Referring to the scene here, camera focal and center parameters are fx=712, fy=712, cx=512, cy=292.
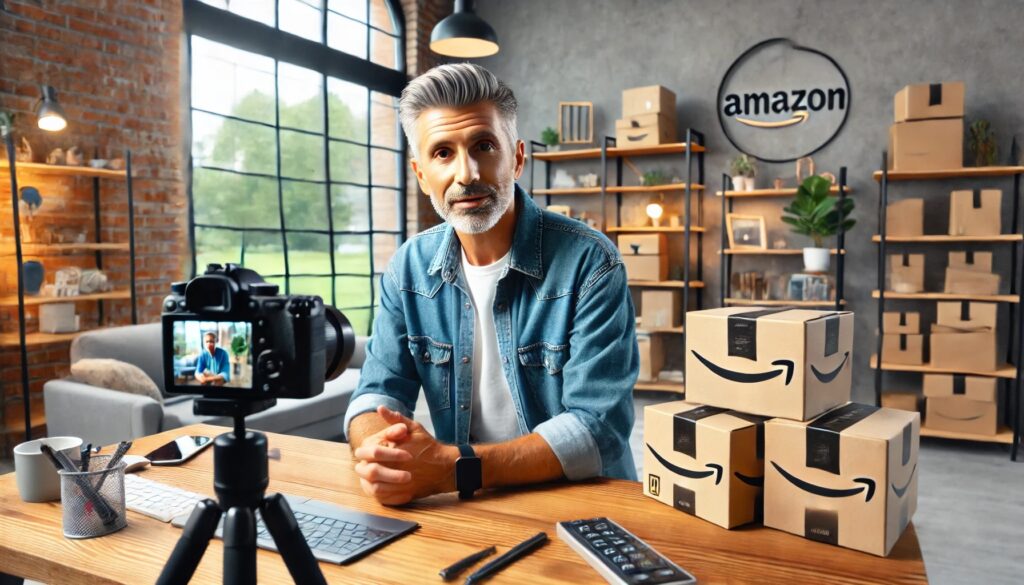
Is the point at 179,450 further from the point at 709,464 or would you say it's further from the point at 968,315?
the point at 968,315

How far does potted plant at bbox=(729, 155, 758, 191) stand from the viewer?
195 inches

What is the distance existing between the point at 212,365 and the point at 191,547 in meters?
0.18

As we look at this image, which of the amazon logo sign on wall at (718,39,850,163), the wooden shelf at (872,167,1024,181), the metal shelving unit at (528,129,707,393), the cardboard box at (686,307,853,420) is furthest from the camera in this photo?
the metal shelving unit at (528,129,707,393)

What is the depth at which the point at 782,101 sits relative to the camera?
504 centimetres

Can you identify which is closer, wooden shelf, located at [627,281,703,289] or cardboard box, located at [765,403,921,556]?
cardboard box, located at [765,403,921,556]

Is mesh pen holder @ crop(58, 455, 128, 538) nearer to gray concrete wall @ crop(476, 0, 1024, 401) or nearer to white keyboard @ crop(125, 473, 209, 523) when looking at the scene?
white keyboard @ crop(125, 473, 209, 523)

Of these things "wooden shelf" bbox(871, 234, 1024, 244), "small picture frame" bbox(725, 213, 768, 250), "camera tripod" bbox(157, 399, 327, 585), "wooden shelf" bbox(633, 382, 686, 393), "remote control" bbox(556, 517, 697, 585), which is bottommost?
"wooden shelf" bbox(633, 382, 686, 393)

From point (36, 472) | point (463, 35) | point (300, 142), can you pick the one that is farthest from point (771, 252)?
point (36, 472)

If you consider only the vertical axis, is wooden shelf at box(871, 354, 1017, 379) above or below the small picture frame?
below

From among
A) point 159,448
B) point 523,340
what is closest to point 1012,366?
point 523,340

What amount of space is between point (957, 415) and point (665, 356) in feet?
6.51

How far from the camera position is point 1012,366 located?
415 centimetres

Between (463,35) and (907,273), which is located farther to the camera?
(907,273)

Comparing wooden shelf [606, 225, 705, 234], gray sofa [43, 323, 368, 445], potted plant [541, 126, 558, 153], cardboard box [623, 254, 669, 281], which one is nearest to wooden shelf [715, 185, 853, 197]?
wooden shelf [606, 225, 705, 234]
